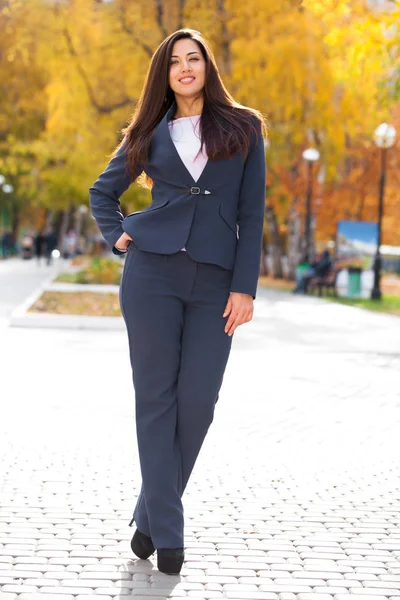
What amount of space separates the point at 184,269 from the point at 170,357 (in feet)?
1.10

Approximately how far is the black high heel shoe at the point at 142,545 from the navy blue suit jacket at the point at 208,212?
3.40 ft

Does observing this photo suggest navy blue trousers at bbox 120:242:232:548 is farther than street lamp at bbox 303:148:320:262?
No

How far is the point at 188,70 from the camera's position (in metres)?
4.11

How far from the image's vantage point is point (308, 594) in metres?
3.84

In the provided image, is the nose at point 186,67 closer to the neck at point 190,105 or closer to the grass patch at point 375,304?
the neck at point 190,105

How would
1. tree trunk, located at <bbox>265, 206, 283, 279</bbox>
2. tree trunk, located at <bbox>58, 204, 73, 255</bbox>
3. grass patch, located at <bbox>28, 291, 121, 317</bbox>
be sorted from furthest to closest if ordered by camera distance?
tree trunk, located at <bbox>58, 204, 73, 255</bbox> < tree trunk, located at <bbox>265, 206, 283, 279</bbox> < grass patch, located at <bbox>28, 291, 121, 317</bbox>

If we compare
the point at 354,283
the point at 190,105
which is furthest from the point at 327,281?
the point at 190,105

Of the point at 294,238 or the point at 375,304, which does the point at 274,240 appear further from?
the point at 375,304

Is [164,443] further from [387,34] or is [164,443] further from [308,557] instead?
[387,34]

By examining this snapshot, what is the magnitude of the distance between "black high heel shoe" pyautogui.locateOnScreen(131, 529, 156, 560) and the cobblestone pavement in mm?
50

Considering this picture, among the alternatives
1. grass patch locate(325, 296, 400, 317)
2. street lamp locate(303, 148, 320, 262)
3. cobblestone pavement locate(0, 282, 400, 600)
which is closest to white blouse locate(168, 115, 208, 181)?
cobblestone pavement locate(0, 282, 400, 600)

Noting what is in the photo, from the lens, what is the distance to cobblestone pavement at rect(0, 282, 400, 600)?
3.98m

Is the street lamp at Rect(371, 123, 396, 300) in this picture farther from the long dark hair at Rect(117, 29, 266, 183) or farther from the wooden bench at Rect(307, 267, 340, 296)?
the long dark hair at Rect(117, 29, 266, 183)

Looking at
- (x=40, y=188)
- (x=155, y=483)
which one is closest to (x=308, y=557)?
(x=155, y=483)
